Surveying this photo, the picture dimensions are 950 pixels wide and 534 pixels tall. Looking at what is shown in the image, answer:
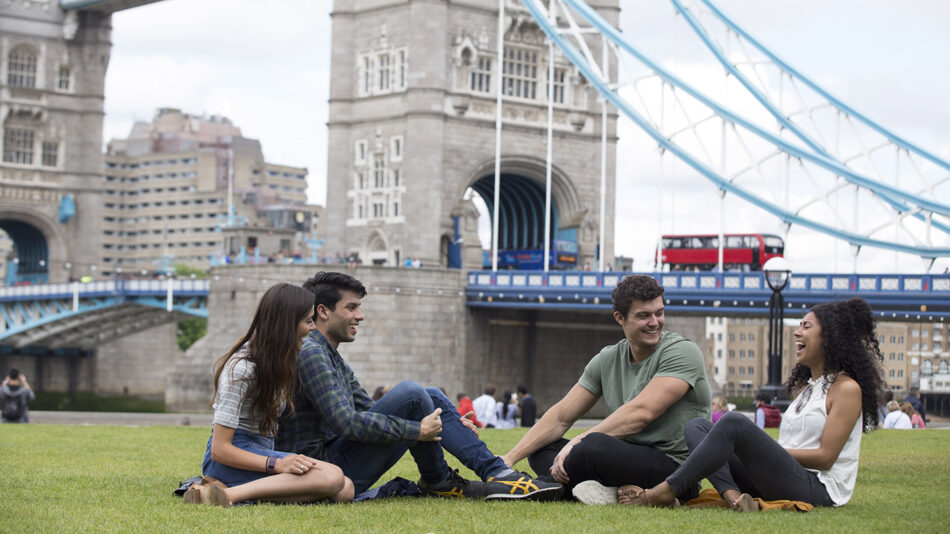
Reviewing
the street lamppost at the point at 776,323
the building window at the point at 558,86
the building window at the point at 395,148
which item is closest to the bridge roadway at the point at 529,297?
the building window at the point at 395,148

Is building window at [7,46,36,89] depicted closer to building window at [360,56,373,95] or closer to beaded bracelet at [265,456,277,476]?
building window at [360,56,373,95]

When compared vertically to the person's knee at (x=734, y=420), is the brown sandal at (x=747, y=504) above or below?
below

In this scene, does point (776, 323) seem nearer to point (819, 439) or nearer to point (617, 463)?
point (819, 439)

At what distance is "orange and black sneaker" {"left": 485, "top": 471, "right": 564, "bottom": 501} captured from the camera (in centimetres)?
823

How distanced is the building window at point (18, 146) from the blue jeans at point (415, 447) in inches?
2340

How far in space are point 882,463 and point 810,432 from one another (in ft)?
15.9

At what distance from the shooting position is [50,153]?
6456 cm

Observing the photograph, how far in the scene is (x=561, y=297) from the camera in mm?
43062

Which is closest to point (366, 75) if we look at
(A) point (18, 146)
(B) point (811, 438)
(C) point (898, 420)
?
(A) point (18, 146)

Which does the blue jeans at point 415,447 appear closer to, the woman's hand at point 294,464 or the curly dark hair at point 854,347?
the woman's hand at point 294,464

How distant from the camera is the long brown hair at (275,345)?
25.6 ft

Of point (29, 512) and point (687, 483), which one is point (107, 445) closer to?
point (29, 512)

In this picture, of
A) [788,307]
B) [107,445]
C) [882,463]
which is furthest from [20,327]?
[882,463]

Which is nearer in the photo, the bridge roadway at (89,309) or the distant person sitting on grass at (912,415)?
the distant person sitting on grass at (912,415)
